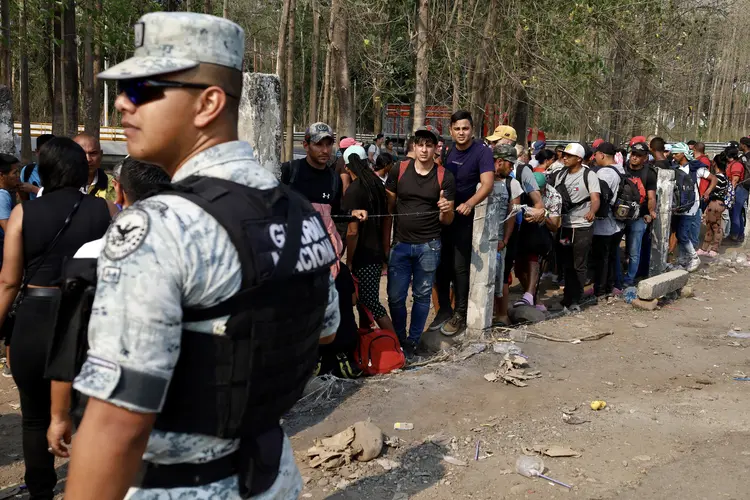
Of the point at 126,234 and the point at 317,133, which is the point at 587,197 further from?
the point at 126,234

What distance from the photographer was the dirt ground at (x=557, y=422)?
13.1 feet

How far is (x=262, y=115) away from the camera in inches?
199

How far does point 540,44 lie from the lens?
1368 cm

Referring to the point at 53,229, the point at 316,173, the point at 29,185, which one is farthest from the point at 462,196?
the point at 53,229

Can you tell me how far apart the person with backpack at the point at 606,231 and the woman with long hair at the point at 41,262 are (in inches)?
254

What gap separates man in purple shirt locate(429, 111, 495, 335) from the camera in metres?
6.71

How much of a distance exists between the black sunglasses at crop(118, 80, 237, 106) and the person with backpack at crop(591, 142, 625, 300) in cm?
756

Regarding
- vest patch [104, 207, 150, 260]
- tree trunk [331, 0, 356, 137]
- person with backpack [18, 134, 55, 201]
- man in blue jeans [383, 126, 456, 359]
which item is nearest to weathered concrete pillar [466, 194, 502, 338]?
man in blue jeans [383, 126, 456, 359]

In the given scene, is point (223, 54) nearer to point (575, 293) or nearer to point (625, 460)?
point (625, 460)

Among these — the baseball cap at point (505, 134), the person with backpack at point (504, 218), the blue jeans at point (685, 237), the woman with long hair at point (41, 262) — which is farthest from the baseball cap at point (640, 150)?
the woman with long hair at point (41, 262)

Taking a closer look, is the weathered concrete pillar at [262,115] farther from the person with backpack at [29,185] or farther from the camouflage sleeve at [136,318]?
the camouflage sleeve at [136,318]

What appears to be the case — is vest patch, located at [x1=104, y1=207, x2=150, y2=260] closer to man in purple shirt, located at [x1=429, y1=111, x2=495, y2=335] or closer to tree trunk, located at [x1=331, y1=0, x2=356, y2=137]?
man in purple shirt, located at [x1=429, y1=111, x2=495, y2=335]

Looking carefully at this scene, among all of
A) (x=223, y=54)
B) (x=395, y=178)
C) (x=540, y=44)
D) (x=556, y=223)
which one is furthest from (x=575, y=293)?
(x=223, y=54)

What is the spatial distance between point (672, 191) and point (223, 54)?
9.71 meters
